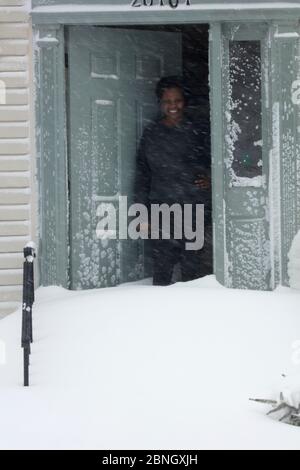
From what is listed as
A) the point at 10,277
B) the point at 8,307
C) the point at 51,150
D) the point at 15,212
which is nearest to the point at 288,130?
the point at 51,150

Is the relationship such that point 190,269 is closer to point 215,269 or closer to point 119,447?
point 215,269

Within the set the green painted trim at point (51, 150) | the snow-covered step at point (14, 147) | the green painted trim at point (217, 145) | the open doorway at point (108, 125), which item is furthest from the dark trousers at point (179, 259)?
the snow-covered step at point (14, 147)

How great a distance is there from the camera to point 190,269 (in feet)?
34.8

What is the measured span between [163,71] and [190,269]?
1.94m

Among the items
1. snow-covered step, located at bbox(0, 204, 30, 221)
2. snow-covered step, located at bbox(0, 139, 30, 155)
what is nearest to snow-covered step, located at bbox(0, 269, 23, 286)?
snow-covered step, located at bbox(0, 204, 30, 221)

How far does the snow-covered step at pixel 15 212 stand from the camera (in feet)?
31.4

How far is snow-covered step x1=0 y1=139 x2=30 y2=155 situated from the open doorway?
1.42ft

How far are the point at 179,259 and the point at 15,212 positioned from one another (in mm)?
1713

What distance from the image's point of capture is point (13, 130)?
959 cm

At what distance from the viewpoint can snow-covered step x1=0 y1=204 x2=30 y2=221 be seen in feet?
31.4

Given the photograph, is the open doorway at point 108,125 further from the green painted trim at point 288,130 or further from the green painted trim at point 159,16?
the green painted trim at point 288,130

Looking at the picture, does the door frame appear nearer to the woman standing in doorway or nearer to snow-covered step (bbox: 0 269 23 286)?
snow-covered step (bbox: 0 269 23 286)

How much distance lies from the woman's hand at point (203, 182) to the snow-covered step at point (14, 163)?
178 centimetres
